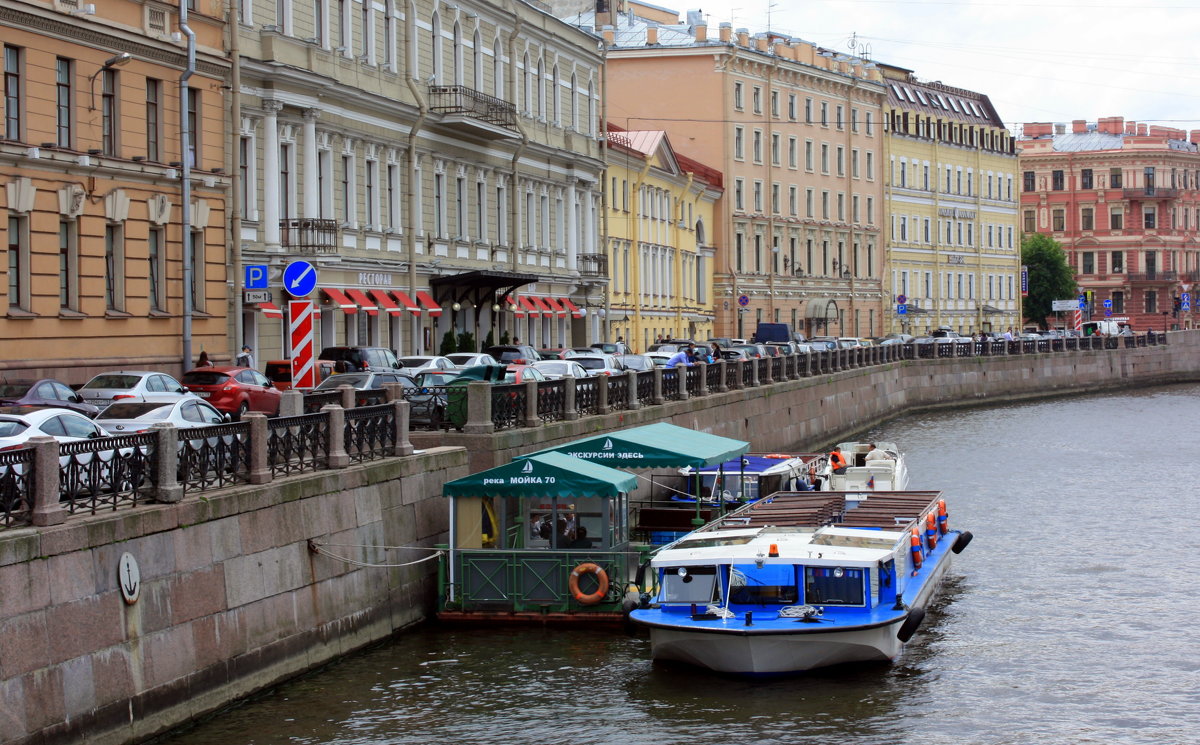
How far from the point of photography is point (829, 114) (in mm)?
87000

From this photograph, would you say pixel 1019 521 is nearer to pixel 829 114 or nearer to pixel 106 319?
pixel 106 319

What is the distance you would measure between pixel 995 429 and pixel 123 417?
132 ft

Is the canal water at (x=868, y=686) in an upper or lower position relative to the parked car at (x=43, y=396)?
lower

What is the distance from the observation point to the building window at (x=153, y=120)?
32156mm

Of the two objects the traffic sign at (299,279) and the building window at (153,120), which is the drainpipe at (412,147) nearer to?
the building window at (153,120)

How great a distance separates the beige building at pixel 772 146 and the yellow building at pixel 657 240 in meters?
1.91

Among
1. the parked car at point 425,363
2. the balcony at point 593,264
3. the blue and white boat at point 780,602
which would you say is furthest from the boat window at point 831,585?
the balcony at point 593,264

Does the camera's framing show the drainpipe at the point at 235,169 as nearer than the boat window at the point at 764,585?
No

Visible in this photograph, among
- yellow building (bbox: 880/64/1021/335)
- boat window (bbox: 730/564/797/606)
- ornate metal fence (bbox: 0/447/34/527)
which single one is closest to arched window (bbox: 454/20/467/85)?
boat window (bbox: 730/564/797/606)

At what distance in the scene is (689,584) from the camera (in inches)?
772

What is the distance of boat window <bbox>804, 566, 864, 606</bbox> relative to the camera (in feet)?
64.0

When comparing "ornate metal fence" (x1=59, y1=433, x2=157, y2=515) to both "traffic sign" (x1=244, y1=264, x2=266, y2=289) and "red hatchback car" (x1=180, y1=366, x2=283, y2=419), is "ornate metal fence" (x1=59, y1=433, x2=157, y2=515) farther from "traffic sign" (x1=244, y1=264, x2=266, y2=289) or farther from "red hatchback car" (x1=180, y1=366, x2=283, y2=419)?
"red hatchback car" (x1=180, y1=366, x2=283, y2=419)

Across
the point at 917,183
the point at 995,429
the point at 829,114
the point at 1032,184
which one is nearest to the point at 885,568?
the point at 995,429

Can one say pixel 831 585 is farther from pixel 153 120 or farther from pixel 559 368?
pixel 153 120
